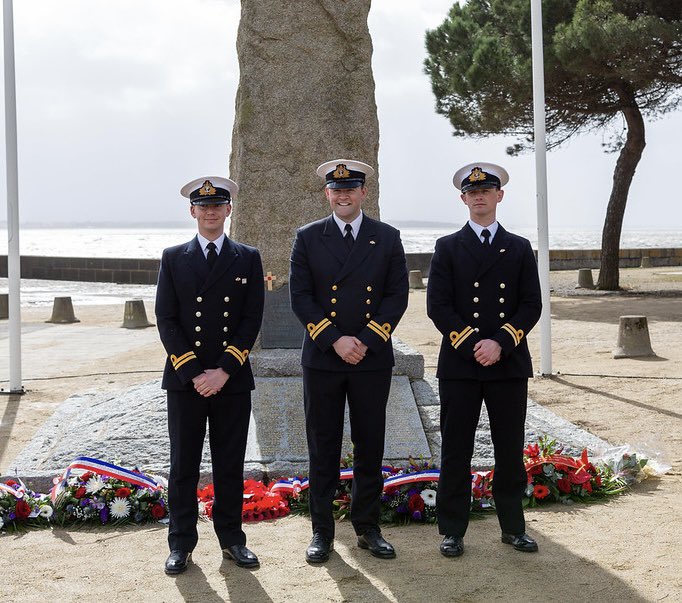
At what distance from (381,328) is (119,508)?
5.93 feet

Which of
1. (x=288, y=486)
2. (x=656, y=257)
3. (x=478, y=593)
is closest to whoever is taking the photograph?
(x=478, y=593)

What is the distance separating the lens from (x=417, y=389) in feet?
21.6

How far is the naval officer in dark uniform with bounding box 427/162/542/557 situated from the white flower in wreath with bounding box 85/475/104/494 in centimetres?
187

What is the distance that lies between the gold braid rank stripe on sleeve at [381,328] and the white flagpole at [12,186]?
17.7 feet

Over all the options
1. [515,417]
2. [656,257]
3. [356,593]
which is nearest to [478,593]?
[356,593]

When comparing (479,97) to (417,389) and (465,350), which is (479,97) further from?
(465,350)

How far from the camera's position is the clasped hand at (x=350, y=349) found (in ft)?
13.4

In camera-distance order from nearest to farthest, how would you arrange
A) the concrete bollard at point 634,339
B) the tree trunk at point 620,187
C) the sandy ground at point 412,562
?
the sandy ground at point 412,562 < the concrete bollard at point 634,339 < the tree trunk at point 620,187

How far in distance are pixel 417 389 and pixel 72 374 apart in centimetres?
487

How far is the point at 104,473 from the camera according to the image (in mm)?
5082

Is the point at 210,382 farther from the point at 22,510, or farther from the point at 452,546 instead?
the point at 22,510

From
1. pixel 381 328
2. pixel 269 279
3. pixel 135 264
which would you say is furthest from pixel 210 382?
pixel 135 264

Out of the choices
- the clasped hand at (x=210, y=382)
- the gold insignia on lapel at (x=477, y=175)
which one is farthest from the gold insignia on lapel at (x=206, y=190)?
the gold insignia on lapel at (x=477, y=175)

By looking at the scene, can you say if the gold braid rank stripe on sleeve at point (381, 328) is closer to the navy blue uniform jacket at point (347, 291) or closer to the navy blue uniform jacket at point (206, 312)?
the navy blue uniform jacket at point (347, 291)
